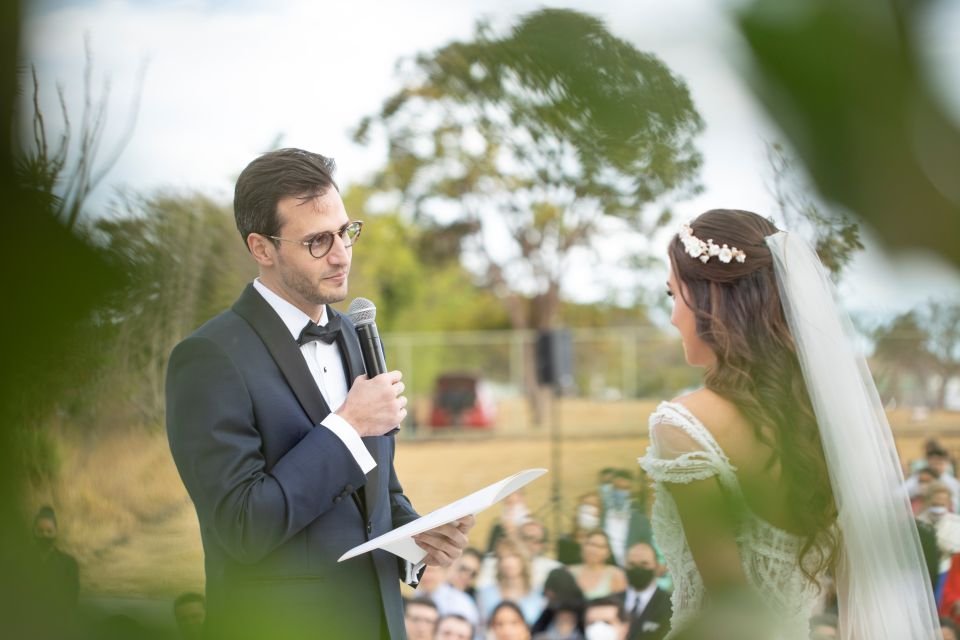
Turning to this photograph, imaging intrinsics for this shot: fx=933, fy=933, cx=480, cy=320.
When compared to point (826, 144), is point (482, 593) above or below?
below

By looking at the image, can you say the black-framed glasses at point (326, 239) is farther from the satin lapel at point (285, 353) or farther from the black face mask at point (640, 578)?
the black face mask at point (640, 578)

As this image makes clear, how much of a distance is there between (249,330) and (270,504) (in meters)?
0.31

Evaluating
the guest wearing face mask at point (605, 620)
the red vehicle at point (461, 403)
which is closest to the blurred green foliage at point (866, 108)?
the guest wearing face mask at point (605, 620)

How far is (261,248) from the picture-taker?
1443mm

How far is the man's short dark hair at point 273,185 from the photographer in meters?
1.30

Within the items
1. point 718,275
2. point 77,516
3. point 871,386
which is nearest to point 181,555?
point 77,516

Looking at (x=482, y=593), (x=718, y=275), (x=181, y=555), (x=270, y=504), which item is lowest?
(x=482, y=593)

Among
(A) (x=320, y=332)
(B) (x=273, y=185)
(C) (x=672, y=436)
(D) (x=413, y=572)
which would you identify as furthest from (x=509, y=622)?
(B) (x=273, y=185)

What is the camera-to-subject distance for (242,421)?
1.38 metres

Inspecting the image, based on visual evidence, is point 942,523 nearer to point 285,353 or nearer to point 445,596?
point 445,596

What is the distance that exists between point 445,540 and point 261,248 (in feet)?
1.89

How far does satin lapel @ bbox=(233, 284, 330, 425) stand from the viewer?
1478 mm

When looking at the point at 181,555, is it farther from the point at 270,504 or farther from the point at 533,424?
the point at 533,424

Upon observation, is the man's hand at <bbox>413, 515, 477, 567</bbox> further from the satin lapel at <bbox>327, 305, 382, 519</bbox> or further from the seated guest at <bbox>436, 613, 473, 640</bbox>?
the seated guest at <bbox>436, 613, 473, 640</bbox>
